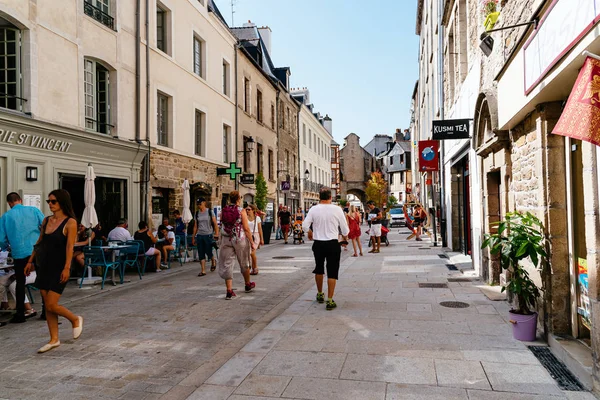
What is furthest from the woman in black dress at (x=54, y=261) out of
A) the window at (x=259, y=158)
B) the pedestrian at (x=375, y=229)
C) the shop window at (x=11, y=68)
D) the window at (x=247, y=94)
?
the window at (x=259, y=158)

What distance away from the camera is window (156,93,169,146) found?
47.2 feet

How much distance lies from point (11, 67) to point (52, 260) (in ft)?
20.5

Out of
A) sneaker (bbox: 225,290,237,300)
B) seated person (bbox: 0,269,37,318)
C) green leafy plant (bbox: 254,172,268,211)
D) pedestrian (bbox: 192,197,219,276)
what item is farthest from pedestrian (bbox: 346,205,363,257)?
seated person (bbox: 0,269,37,318)

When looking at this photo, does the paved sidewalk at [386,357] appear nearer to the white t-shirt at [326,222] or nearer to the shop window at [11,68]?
the white t-shirt at [326,222]

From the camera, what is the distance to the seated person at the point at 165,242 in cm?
1170

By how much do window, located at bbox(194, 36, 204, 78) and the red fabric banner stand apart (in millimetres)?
15388

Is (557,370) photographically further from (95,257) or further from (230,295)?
(95,257)

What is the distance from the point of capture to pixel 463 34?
10.4m

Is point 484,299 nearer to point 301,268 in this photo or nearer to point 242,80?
point 301,268

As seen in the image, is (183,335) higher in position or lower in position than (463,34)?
lower

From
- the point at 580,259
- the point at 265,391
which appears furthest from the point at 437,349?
the point at 265,391

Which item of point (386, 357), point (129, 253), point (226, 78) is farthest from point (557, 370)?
point (226, 78)

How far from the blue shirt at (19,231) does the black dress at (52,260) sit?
5.38 ft

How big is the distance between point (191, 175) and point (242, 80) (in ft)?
23.9
